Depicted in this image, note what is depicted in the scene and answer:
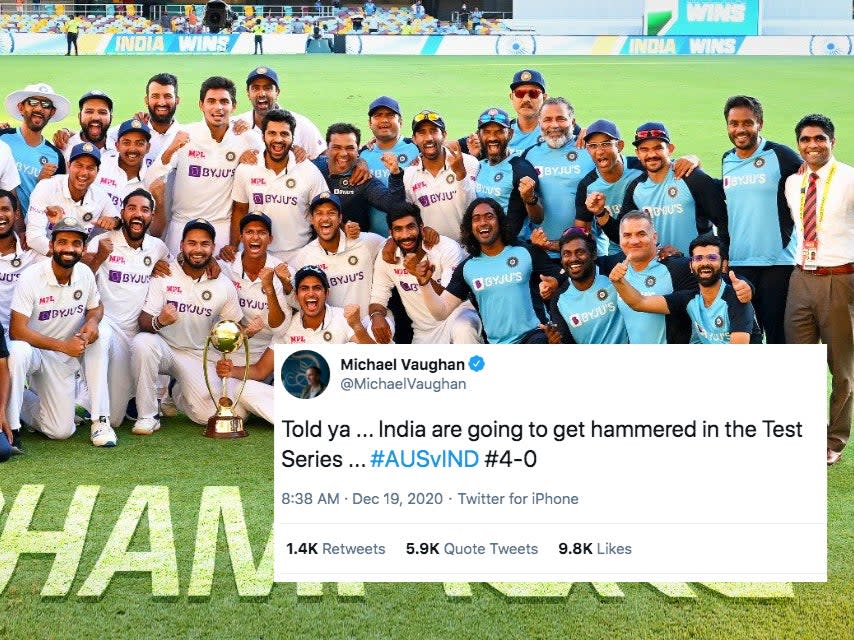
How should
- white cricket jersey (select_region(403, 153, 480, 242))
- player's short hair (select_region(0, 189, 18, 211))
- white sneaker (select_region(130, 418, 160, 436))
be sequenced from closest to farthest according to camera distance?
player's short hair (select_region(0, 189, 18, 211)) → white sneaker (select_region(130, 418, 160, 436)) → white cricket jersey (select_region(403, 153, 480, 242))

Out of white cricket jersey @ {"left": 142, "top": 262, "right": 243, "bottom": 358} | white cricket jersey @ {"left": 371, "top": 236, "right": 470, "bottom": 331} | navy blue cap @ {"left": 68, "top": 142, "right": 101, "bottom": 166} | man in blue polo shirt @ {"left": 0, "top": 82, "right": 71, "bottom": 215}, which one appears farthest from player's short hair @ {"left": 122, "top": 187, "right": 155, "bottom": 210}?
white cricket jersey @ {"left": 371, "top": 236, "right": 470, "bottom": 331}

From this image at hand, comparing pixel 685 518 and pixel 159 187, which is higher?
pixel 159 187

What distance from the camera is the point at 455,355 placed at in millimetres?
3066

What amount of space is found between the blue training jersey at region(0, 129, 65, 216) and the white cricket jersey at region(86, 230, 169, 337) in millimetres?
925

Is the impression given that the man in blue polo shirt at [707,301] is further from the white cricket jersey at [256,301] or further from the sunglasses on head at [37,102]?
the sunglasses on head at [37,102]

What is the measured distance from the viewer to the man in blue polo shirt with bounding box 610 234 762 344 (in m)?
6.68

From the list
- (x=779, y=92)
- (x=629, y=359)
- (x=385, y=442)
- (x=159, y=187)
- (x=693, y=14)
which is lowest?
(x=385, y=442)

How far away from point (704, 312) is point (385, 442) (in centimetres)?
403

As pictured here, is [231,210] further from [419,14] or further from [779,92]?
[419,14]

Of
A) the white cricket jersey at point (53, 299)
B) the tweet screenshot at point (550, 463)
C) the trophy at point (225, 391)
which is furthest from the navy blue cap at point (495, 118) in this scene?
the tweet screenshot at point (550, 463)

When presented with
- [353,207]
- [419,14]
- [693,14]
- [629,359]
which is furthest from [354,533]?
[419,14]

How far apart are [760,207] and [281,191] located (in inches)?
124

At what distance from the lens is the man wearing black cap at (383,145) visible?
8570mm

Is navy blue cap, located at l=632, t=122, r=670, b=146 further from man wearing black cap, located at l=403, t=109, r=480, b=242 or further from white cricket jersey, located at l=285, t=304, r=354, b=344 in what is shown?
white cricket jersey, located at l=285, t=304, r=354, b=344
